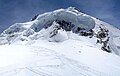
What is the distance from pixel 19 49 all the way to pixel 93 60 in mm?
11071

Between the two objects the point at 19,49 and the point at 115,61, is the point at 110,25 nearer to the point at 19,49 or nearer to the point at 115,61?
the point at 115,61

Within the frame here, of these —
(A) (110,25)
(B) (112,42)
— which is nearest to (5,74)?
(B) (112,42)

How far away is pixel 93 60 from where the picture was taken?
4588 centimetres

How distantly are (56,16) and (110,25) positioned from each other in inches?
812

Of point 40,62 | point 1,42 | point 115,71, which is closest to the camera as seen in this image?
point 40,62

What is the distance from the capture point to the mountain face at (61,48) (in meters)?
37.1

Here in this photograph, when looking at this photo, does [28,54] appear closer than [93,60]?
Yes

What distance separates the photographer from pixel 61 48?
50.0 m

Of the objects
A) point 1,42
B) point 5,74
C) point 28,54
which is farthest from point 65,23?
point 5,74

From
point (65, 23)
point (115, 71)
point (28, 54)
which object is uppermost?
point (65, 23)

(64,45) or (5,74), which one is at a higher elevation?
(64,45)

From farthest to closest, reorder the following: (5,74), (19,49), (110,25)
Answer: (110,25) < (19,49) < (5,74)

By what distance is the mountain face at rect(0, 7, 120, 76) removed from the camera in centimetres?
3712

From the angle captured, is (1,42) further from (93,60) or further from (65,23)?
(93,60)
